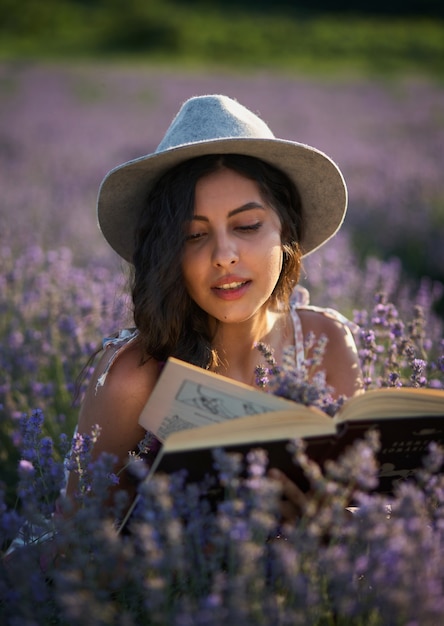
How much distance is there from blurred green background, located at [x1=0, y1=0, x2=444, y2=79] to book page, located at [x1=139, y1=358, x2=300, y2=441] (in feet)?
73.6

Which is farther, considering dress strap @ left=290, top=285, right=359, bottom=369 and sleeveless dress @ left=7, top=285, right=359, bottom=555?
dress strap @ left=290, top=285, right=359, bottom=369

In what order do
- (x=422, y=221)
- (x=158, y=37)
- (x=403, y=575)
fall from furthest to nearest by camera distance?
1. (x=158, y=37)
2. (x=422, y=221)
3. (x=403, y=575)

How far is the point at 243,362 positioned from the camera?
7.95 feet

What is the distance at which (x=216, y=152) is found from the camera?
2.07 meters

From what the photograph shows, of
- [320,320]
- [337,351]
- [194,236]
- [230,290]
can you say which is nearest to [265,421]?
[230,290]

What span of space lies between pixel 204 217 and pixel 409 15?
3739 centimetres

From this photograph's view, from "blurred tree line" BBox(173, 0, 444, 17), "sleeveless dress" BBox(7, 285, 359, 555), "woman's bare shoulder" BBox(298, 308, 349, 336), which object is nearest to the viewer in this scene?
"sleeveless dress" BBox(7, 285, 359, 555)

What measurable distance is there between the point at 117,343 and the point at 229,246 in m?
0.48

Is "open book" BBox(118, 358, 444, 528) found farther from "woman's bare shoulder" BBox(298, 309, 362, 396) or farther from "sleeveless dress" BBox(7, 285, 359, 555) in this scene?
"woman's bare shoulder" BBox(298, 309, 362, 396)

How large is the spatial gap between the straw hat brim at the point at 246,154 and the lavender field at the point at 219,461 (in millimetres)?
296

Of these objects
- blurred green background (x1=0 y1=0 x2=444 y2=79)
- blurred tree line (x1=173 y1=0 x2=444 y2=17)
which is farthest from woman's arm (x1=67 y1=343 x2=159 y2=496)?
blurred tree line (x1=173 y1=0 x2=444 y2=17)

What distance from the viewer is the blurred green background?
25656mm

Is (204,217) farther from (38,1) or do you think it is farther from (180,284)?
(38,1)

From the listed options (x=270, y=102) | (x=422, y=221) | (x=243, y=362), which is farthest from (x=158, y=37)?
(x=243, y=362)
